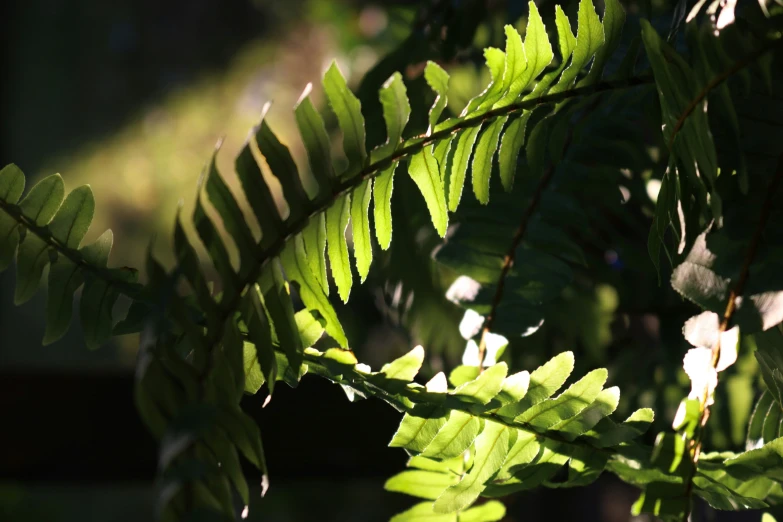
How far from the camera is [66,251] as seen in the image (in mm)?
341

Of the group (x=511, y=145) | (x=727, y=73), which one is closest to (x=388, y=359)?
(x=511, y=145)

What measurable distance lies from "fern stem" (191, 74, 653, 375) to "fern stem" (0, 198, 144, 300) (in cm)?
7

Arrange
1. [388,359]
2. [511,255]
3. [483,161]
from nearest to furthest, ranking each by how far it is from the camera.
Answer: [483,161] < [511,255] < [388,359]

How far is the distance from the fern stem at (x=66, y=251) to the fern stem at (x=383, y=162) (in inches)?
2.7

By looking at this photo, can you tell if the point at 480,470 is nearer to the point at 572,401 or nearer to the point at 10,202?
the point at 572,401

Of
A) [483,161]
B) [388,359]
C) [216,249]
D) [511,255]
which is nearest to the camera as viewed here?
[216,249]

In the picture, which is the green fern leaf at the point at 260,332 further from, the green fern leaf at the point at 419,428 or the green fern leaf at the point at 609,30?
the green fern leaf at the point at 609,30

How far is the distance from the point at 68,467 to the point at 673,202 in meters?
0.65

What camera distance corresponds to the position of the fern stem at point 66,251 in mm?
333

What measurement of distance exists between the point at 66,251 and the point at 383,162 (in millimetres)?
156

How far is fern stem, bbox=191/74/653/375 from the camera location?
0.29m

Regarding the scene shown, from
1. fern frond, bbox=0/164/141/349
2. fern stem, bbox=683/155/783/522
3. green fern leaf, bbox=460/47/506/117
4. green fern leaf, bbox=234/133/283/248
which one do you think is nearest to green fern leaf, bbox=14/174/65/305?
fern frond, bbox=0/164/141/349

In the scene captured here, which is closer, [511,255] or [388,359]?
[511,255]

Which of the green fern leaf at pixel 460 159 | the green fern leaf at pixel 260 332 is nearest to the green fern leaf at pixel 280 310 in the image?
the green fern leaf at pixel 260 332
